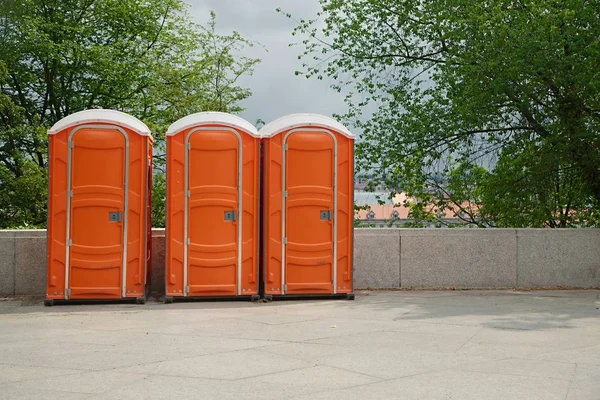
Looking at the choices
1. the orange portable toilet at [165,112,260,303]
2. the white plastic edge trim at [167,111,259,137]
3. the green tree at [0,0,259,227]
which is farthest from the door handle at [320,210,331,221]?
the green tree at [0,0,259,227]

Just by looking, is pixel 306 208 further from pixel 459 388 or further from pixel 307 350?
pixel 459 388

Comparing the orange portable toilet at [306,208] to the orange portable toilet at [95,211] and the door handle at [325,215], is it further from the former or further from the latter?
the orange portable toilet at [95,211]

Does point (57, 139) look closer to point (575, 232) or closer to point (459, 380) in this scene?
point (459, 380)

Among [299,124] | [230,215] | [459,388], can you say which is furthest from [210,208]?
[459,388]

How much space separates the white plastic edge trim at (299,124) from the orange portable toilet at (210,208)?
251 millimetres

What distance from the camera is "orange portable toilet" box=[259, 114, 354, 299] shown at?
1159cm

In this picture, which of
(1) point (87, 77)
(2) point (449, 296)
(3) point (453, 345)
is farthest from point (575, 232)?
(1) point (87, 77)

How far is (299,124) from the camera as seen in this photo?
11570mm

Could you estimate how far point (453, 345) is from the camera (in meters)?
8.16

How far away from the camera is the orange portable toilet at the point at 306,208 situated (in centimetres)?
1159

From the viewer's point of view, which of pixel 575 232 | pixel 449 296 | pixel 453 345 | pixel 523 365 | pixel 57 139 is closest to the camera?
pixel 523 365

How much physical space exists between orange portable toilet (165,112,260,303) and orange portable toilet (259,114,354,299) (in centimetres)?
25

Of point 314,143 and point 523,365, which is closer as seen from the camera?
point 523,365

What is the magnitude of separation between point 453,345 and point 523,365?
1.06 metres
